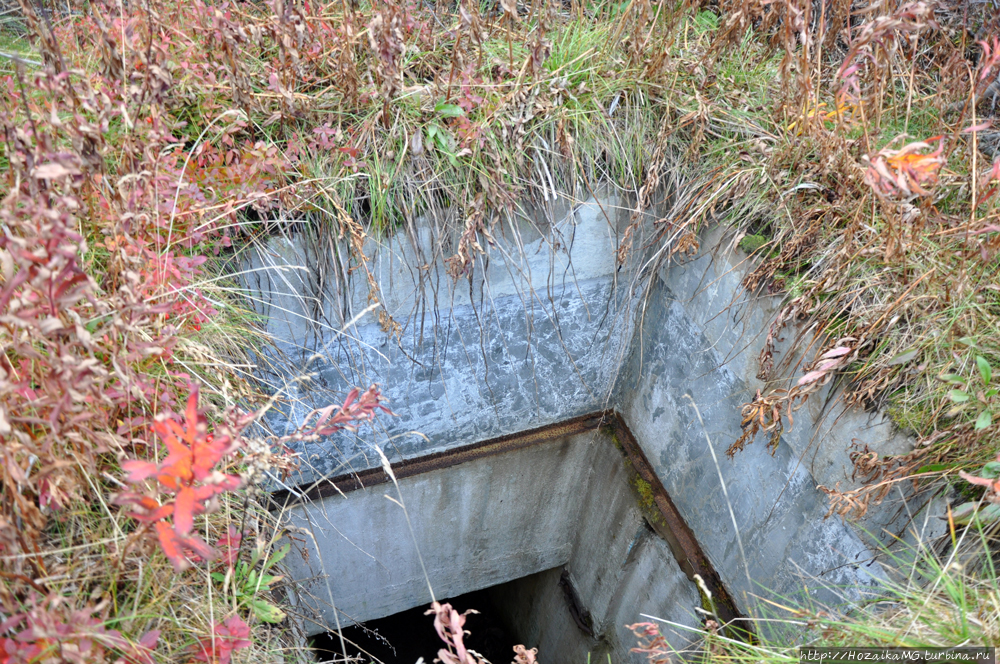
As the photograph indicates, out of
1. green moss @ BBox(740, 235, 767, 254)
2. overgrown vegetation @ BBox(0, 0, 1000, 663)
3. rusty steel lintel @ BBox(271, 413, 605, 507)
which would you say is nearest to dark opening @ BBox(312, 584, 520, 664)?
rusty steel lintel @ BBox(271, 413, 605, 507)

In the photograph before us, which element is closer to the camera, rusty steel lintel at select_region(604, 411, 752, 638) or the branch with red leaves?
the branch with red leaves

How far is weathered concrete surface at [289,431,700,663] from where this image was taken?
2.78 meters

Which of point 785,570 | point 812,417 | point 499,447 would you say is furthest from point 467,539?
point 812,417

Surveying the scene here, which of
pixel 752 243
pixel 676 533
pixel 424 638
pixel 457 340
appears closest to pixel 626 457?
pixel 676 533

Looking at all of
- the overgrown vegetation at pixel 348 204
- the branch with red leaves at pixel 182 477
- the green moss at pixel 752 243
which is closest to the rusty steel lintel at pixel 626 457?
the overgrown vegetation at pixel 348 204

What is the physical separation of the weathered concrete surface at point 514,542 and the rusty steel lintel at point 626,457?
4cm

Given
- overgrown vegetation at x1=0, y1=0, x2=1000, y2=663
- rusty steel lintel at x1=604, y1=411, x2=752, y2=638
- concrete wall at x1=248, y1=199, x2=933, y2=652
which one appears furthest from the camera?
rusty steel lintel at x1=604, y1=411, x2=752, y2=638

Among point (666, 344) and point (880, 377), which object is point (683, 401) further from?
point (880, 377)

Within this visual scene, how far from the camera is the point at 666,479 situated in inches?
107

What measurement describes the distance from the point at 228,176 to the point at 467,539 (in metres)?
2.10

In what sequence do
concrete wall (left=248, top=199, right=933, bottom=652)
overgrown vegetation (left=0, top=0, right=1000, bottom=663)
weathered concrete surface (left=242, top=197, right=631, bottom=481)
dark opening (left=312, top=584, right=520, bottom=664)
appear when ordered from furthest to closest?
dark opening (left=312, top=584, right=520, bottom=664)
weathered concrete surface (left=242, top=197, right=631, bottom=481)
concrete wall (left=248, top=199, right=933, bottom=652)
overgrown vegetation (left=0, top=0, right=1000, bottom=663)

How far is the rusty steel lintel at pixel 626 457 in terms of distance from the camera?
2.52 m

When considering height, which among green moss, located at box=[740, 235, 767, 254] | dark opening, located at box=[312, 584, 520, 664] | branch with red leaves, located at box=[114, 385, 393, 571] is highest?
dark opening, located at box=[312, 584, 520, 664]

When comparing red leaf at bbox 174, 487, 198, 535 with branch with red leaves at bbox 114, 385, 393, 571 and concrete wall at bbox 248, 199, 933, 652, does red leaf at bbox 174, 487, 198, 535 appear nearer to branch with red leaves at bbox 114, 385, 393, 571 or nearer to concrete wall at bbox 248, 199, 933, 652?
branch with red leaves at bbox 114, 385, 393, 571
